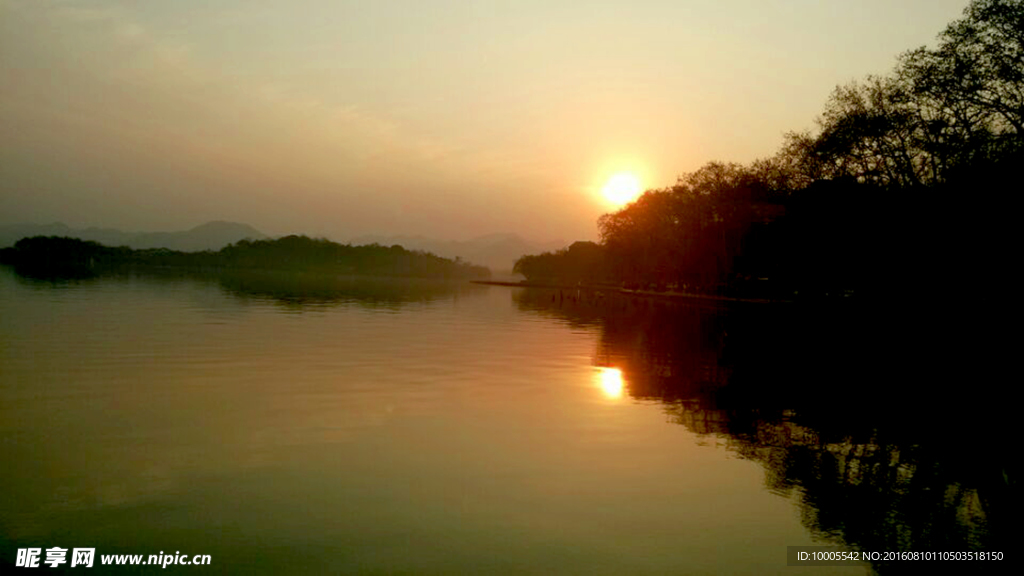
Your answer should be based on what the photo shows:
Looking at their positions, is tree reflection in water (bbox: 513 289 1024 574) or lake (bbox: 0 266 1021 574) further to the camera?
tree reflection in water (bbox: 513 289 1024 574)

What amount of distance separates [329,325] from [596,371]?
2100cm

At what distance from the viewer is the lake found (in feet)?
31.5

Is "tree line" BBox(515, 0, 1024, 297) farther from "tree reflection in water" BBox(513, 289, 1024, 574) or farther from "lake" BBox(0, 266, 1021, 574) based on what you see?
"lake" BBox(0, 266, 1021, 574)

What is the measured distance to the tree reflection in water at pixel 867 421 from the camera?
35.8 ft

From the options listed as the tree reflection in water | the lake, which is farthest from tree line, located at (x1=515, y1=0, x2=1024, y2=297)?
the lake

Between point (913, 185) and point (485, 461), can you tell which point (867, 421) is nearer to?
point (485, 461)

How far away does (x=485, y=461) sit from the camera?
45.5 ft

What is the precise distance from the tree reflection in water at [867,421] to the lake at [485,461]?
0.29ft

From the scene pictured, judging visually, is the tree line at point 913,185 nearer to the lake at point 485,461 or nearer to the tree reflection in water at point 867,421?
the tree reflection in water at point 867,421

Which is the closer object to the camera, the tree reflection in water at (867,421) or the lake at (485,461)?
the lake at (485,461)

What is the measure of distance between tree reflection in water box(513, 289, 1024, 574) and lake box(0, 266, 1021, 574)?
87 mm

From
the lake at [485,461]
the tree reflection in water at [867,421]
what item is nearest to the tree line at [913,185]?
the tree reflection in water at [867,421]

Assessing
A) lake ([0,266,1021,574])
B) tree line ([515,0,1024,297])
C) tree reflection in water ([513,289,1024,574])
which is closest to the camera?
lake ([0,266,1021,574])

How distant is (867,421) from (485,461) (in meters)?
11.2
